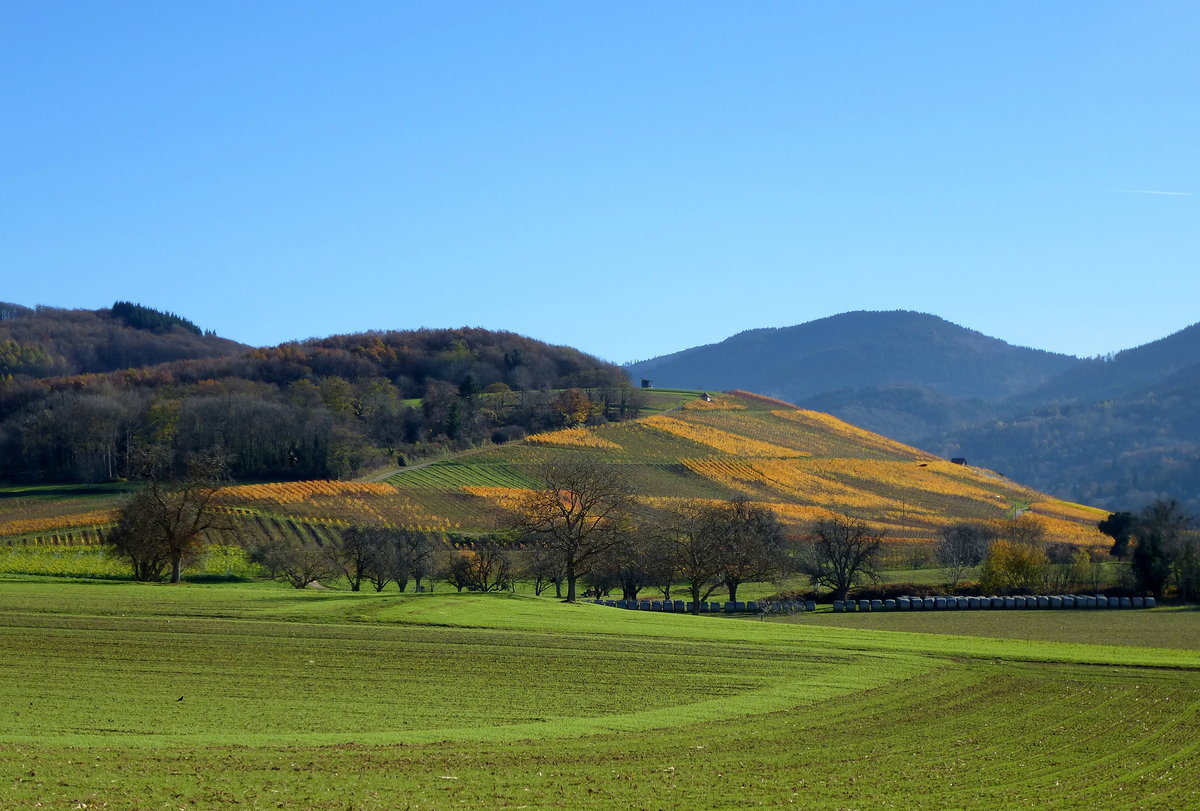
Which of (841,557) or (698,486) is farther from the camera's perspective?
(698,486)

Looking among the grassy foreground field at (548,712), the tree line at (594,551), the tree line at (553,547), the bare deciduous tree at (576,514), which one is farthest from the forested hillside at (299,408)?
the grassy foreground field at (548,712)

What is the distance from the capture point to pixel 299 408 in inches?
5226

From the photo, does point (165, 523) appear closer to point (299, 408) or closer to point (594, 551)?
point (594, 551)

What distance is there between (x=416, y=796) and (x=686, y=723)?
9.79 meters

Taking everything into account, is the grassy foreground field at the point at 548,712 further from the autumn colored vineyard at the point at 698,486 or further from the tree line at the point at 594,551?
the autumn colored vineyard at the point at 698,486

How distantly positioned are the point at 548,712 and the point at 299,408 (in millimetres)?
110579

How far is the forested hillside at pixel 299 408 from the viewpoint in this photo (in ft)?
399

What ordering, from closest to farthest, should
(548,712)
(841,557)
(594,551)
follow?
(548,712)
(594,551)
(841,557)

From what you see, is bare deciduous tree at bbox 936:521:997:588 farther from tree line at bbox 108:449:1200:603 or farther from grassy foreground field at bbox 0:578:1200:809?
grassy foreground field at bbox 0:578:1200:809

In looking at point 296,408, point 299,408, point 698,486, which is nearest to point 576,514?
point 698,486

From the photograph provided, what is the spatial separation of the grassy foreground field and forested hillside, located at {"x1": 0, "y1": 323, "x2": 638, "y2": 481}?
7535cm

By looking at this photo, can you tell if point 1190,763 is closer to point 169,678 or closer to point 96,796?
point 96,796

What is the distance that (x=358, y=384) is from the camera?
168 metres

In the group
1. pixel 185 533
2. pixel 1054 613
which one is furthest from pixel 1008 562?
pixel 185 533
